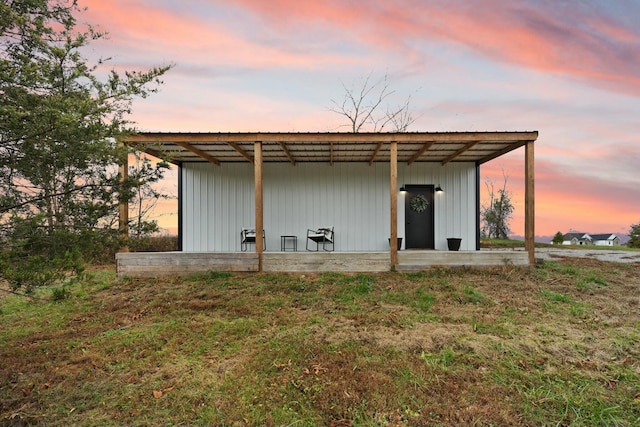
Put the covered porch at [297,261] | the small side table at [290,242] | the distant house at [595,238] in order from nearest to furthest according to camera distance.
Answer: the covered porch at [297,261] < the small side table at [290,242] < the distant house at [595,238]

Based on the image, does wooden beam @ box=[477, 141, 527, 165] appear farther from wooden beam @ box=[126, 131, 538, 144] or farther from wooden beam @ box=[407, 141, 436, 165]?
wooden beam @ box=[407, 141, 436, 165]

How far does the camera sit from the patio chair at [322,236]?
346 inches

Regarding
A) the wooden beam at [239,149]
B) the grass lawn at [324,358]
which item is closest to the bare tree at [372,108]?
the wooden beam at [239,149]

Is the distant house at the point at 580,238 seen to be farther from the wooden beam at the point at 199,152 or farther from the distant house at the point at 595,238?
the wooden beam at the point at 199,152

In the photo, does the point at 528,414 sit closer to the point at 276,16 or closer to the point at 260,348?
the point at 260,348

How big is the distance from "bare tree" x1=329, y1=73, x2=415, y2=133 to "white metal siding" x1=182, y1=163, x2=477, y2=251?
29.3 feet

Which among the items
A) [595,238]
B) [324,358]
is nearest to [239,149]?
[324,358]

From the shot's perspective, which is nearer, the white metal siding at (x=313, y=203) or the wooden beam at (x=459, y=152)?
the wooden beam at (x=459, y=152)

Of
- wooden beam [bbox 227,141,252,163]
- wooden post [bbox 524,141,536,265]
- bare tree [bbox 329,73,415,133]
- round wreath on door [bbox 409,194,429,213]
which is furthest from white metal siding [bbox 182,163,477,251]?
bare tree [bbox 329,73,415,133]

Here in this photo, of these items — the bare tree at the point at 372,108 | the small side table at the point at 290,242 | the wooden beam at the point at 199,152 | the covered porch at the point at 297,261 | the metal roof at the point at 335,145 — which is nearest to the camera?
the covered porch at the point at 297,261

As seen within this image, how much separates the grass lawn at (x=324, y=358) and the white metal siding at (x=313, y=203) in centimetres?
381

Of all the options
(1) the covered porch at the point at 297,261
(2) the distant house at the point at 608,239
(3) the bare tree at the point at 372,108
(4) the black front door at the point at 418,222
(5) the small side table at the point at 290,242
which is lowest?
(2) the distant house at the point at 608,239

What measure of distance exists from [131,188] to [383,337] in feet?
9.86

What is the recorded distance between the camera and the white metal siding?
9.55m
